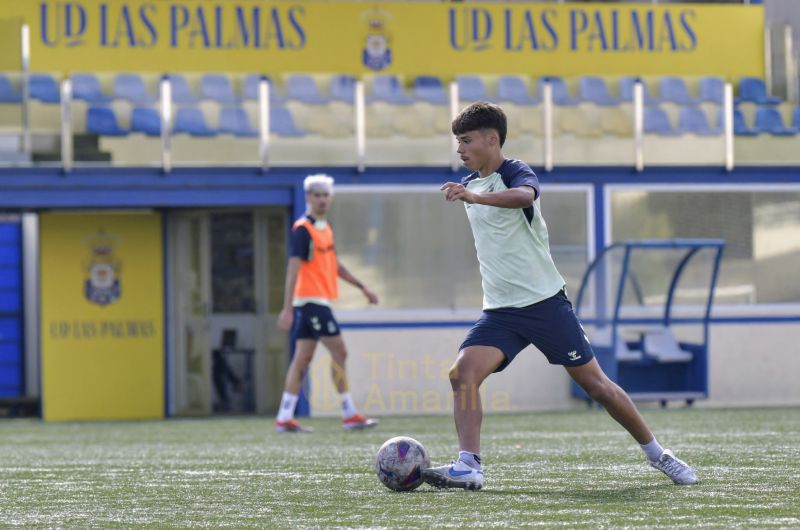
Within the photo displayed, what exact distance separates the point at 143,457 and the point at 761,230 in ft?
30.1

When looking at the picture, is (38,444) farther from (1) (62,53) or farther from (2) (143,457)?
(1) (62,53)

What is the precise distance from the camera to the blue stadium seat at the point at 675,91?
17.3m

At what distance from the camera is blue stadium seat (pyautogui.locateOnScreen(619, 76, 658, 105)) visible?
1717 centimetres

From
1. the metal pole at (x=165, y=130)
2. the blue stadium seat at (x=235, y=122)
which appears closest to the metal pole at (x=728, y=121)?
the blue stadium seat at (x=235, y=122)

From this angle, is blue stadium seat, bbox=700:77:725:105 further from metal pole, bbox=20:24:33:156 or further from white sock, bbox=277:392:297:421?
metal pole, bbox=20:24:33:156

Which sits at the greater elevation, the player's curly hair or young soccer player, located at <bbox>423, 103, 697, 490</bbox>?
the player's curly hair

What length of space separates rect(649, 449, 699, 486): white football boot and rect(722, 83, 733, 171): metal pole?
10341 mm

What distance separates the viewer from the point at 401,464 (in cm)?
693

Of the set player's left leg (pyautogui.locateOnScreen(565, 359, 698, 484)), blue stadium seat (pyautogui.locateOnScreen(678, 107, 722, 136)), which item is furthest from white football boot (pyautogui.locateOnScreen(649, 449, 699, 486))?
blue stadium seat (pyautogui.locateOnScreen(678, 107, 722, 136))

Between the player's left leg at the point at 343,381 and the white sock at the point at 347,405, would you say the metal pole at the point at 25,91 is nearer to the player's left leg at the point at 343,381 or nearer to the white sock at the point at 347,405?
the player's left leg at the point at 343,381

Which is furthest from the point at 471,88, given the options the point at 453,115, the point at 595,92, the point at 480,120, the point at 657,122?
the point at 480,120

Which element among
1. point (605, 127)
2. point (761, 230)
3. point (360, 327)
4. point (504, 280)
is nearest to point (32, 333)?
point (360, 327)

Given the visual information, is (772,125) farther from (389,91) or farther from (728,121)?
(389,91)

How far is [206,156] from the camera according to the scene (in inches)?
648
